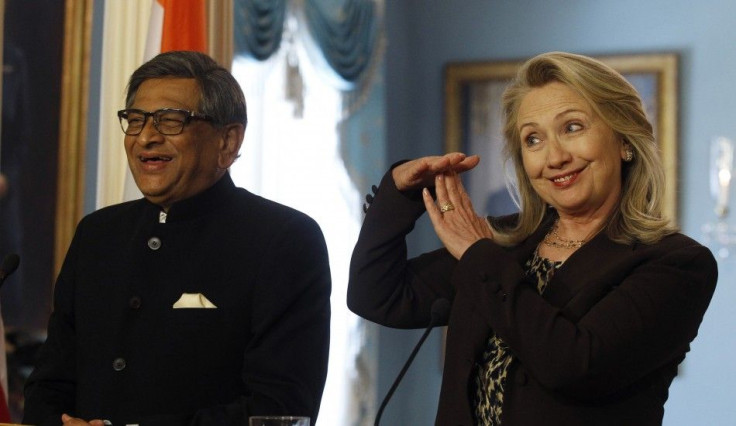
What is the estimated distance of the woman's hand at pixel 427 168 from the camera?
93.9 inches

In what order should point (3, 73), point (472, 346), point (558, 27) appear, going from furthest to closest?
1. point (558, 27)
2. point (3, 73)
3. point (472, 346)

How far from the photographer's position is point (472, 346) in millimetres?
2248

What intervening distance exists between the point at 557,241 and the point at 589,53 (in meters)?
5.07

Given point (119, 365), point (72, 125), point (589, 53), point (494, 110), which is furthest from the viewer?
point (494, 110)

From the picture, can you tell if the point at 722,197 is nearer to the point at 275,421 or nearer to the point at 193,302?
the point at 193,302

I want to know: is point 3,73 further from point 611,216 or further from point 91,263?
point 611,216

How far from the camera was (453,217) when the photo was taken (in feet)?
7.75

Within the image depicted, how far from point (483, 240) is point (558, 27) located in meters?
5.33

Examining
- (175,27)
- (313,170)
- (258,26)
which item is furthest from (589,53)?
(175,27)

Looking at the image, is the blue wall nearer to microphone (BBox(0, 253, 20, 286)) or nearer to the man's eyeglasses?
the man's eyeglasses

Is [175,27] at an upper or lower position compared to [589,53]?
lower

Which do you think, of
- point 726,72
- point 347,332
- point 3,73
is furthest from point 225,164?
point 726,72

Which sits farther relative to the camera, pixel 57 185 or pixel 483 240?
pixel 57 185

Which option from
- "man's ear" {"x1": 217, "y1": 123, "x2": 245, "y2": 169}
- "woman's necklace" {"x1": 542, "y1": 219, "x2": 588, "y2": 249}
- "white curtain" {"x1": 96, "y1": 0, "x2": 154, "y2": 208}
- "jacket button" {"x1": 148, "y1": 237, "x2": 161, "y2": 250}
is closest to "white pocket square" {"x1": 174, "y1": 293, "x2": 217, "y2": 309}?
"jacket button" {"x1": 148, "y1": 237, "x2": 161, "y2": 250}
